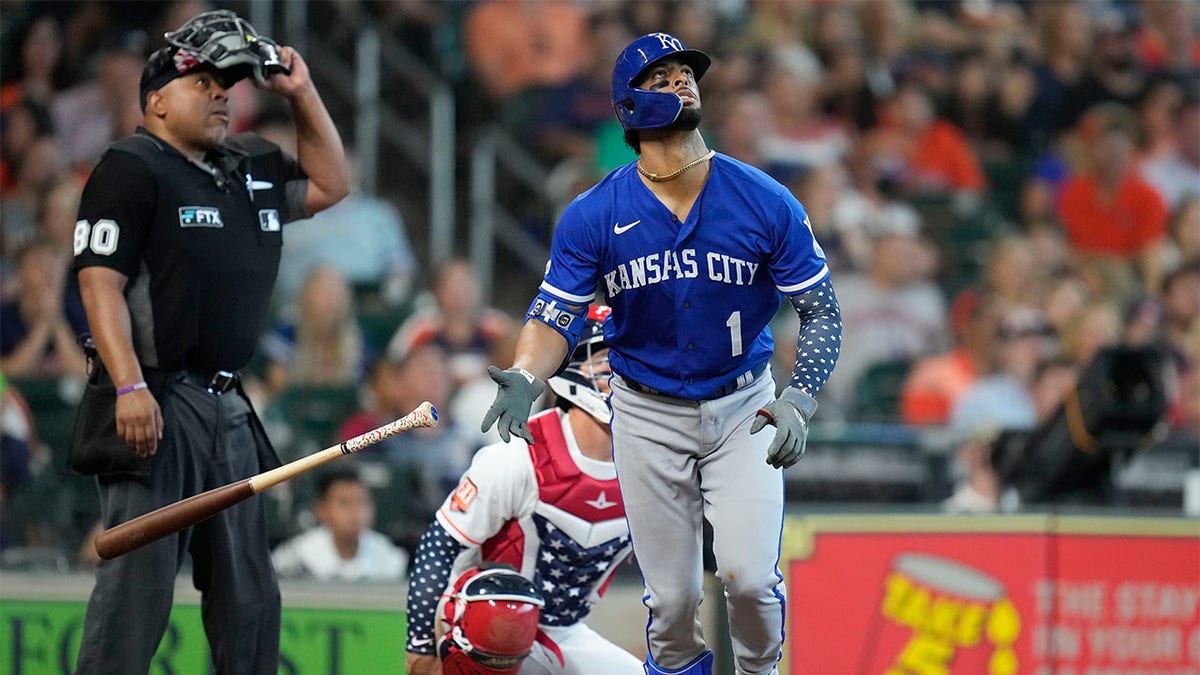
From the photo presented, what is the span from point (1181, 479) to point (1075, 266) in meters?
4.04

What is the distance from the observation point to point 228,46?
4840 millimetres

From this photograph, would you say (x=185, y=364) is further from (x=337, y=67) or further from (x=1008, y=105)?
(x=1008, y=105)

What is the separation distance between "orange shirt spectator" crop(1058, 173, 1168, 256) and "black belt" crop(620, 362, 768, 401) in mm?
7889

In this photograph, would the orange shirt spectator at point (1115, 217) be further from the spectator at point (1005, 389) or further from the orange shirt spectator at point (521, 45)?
the orange shirt spectator at point (521, 45)

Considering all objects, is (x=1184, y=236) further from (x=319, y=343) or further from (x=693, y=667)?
(x=693, y=667)

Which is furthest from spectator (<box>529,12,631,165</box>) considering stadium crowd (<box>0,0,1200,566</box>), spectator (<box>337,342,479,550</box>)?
spectator (<box>337,342,479,550</box>)

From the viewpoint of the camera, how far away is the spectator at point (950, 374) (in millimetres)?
9477

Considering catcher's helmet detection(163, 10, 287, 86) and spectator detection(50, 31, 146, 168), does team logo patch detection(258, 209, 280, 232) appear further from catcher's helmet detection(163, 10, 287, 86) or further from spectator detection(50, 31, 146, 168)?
spectator detection(50, 31, 146, 168)

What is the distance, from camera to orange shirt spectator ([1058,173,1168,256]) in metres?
11.9

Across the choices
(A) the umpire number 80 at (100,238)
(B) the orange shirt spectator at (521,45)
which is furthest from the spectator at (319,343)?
(A) the umpire number 80 at (100,238)

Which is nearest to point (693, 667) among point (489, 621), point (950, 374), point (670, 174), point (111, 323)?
point (489, 621)

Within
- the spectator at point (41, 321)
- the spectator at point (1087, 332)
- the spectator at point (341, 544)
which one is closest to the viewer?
the spectator at point (341, 544)

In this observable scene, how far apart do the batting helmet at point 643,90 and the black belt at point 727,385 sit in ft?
2.24

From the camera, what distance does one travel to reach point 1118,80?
1309cm
